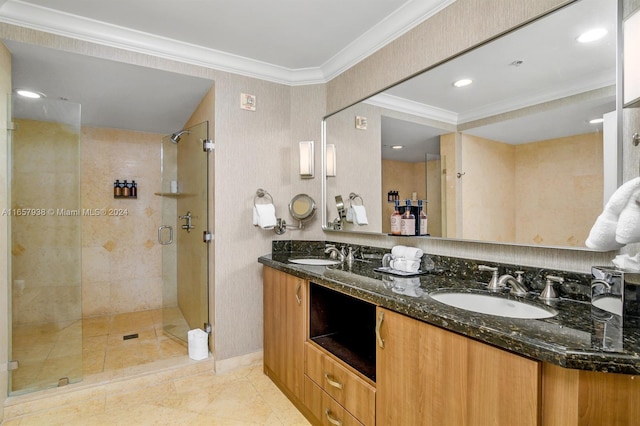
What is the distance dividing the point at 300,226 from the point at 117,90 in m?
1.89

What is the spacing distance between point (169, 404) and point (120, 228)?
2.48 metres

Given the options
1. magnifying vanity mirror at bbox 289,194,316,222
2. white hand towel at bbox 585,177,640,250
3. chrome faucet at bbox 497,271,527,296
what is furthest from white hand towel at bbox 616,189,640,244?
magnifying vanity mirror at bbox 289,194,316,222

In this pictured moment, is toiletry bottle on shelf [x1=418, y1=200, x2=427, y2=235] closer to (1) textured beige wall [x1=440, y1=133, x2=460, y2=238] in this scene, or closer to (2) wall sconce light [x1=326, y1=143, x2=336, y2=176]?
(1) textured beige wall [x1=440, y1=133, x2=460, y2=238]

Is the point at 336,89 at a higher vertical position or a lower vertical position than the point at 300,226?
higher

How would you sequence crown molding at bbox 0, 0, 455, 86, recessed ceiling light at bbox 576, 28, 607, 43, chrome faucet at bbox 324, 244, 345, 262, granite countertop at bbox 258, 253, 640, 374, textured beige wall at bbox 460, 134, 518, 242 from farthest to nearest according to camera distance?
1. chrome faucet at bbox 324, 244, 345, 262
2. crown molding at bbox 0, 0, 455, 86
3. textured beige wall at bbox 460, 134, 518, 242
4. recessed ceiling light at bbox 576, 28, 607, 43
5. granite countertop at bbox 258, 253, 640, 374

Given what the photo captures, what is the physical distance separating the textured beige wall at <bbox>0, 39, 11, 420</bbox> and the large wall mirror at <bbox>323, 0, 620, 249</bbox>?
230cm

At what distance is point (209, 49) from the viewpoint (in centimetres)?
239

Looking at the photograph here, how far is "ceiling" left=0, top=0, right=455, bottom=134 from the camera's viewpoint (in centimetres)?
187

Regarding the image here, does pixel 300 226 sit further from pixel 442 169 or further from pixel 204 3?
pixel 204 3

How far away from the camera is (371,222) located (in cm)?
231

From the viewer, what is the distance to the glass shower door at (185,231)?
2.71 meters

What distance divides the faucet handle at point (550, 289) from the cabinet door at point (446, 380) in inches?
20.3

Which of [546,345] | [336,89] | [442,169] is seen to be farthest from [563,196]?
[336,89]

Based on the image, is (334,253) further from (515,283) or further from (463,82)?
(463,82)
